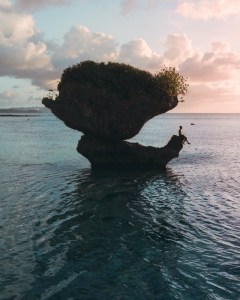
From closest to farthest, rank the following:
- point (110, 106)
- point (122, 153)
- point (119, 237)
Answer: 1. point (119, 237)
2. point (110, 106)
3. point (122, 153)

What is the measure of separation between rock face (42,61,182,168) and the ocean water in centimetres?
350

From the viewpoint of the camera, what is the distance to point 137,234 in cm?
2223

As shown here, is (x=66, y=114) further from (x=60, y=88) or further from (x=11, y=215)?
(x=11, y=215)

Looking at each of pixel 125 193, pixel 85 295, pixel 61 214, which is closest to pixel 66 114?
pixel 125 193

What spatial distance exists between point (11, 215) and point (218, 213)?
14150mm

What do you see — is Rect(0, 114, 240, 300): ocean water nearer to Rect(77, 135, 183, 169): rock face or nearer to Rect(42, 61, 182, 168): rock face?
Rect(77, 135, 183, 169): rock face

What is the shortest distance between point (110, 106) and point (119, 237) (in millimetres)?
21232

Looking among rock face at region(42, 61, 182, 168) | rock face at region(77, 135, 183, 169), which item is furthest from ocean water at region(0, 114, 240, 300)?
rock face at region(42, 61, 182, 168)

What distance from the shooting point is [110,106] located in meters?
40.6

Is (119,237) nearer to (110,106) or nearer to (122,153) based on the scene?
(110,106)

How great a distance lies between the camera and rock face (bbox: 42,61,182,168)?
4047 centimetres

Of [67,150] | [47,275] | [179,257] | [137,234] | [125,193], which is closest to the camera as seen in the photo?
[47,275]

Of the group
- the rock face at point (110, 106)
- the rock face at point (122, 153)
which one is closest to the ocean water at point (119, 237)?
the rock face at point (122, 153)

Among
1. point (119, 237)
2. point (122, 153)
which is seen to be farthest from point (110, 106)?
point (119, 237)
